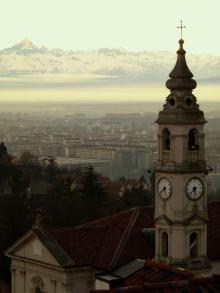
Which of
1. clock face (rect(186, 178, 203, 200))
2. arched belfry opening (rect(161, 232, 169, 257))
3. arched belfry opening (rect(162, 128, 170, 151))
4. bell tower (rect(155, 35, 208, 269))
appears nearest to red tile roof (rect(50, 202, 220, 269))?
arched belfry opening (rect(161, 232, 169, 257))

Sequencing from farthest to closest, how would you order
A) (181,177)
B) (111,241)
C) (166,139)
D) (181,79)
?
(111,241) → (166,139) → (181,79) → (181,177)

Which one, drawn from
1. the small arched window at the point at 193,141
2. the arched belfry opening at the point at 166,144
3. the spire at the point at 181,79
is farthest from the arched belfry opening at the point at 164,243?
the spire at the point at 181,79

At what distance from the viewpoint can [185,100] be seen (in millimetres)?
35031

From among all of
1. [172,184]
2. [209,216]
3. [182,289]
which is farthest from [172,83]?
[182,289]

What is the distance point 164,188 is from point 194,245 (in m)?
2.22

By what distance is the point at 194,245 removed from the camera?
35.7m

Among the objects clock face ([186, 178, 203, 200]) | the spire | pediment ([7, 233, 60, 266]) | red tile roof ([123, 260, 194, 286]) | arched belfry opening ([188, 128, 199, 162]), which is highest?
the spire

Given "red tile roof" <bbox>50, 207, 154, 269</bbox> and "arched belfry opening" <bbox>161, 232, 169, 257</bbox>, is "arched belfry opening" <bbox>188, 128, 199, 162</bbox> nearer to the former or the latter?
"arched belfry opening" <bbox>161, 232, 169, 257</bbox>

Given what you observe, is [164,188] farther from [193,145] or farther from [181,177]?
[193,145]

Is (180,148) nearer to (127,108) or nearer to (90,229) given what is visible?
(90,229)

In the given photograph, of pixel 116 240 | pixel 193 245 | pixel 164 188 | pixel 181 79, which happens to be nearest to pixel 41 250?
pixel 116 240

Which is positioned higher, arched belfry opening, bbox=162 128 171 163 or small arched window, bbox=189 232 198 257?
arched belfry opening, bbox=162 128 171 163

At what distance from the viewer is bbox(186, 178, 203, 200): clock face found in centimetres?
3512

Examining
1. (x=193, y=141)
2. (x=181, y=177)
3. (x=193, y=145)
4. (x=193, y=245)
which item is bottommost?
(x=193, y=245)
